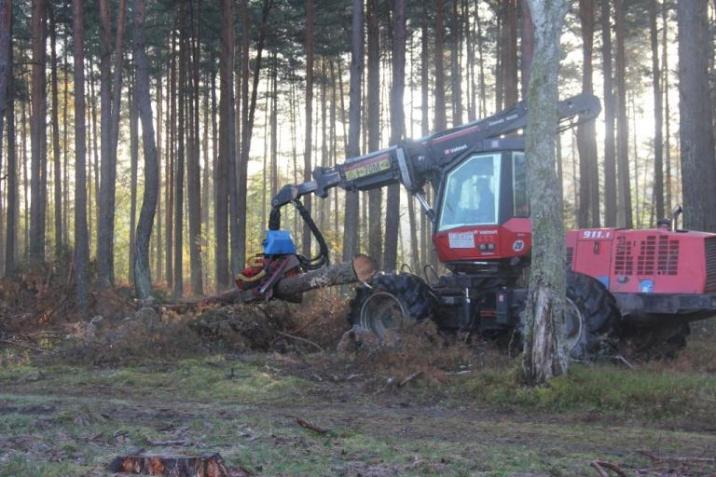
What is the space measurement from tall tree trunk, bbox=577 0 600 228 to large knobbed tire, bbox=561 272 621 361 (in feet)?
49.6

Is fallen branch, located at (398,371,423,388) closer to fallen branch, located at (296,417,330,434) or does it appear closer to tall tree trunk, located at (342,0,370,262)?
fallen branch, located at (296,417,330,434)

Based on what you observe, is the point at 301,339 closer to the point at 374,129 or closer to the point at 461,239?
the point at 461,239

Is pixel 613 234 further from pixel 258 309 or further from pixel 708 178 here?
pixel 258 309

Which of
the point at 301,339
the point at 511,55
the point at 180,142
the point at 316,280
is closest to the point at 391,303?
the point at 316,280

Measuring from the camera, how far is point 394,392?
1087 cm

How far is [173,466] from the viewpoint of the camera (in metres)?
6.27

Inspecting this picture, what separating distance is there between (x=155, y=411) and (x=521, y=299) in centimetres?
537

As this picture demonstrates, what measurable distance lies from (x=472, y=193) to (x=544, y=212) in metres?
3.20

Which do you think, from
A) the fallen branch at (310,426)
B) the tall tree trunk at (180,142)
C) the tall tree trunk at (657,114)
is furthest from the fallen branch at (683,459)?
the tall tree trunk at (180,142)

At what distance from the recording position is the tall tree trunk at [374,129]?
24.0 m

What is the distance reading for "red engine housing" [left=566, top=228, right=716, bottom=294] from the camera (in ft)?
38.1

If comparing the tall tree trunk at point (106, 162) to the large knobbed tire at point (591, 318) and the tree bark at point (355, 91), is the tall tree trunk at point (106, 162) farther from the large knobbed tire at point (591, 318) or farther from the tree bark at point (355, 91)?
the large knobbed tire at point (591, 318)

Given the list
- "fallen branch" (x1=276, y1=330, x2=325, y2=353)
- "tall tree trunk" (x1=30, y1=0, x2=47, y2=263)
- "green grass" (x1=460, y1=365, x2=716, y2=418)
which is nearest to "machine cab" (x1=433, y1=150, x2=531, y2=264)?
"fallen branch" (x1=276, y1=330, x2=325, y2=353)

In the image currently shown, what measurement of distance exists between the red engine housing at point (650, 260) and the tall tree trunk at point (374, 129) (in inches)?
411
